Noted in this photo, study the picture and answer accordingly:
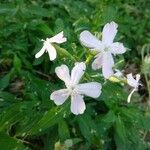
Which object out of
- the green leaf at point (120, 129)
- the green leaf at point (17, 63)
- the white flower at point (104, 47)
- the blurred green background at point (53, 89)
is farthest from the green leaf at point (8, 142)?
the green leaf at point (17, 63)

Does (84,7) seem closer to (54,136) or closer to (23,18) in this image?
(23,18)

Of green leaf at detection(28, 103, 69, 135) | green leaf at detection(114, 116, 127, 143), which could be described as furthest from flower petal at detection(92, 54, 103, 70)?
green leaf at detection(114, 116, 127, 143)

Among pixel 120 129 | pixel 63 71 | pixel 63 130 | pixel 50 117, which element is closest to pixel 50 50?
pixel 63 71

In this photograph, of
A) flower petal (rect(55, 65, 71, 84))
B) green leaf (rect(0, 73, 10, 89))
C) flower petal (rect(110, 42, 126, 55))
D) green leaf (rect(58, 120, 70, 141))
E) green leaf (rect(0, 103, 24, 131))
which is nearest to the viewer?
flower petal (rect(55, 65, 71, 84))

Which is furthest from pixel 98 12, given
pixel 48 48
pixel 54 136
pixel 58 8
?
pixel 48 48

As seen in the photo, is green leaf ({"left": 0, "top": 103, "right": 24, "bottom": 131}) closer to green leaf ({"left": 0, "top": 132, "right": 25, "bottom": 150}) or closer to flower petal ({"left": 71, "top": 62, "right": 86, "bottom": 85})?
green leaf ({"left": 0, "top": 132, "right": 25, "bottom": 150})

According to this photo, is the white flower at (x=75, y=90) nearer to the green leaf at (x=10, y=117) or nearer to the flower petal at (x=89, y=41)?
the flower petal at (x=89, y=41)
